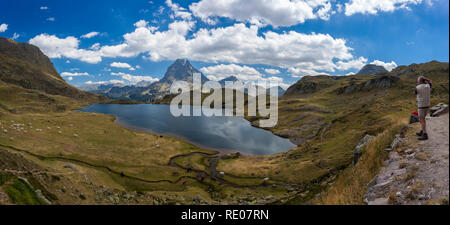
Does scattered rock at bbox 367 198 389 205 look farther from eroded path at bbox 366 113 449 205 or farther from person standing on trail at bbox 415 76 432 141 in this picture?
A: person standing on trail at bbox 415 76 432 141

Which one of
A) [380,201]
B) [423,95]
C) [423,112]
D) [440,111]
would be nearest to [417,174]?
[380,201]

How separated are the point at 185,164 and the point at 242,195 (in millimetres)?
31509

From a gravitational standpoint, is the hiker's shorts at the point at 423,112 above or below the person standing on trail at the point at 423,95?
below

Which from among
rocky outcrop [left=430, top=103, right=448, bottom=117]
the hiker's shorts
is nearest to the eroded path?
rocky outcrop [left=430, top=103, right=448, bottom=117]

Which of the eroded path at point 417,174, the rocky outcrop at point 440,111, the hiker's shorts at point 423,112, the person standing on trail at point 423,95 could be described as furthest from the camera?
the rocky outcrop at point 440,111

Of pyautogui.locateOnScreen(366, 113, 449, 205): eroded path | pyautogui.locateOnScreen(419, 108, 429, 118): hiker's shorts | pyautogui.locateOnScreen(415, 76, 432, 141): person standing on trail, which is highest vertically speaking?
pyautogui.locateOnScreen(415, 76, 432, 141): person standing on trail

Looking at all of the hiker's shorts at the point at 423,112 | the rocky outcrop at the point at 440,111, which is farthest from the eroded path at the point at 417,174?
the hiker's shorts at the point at 423,112

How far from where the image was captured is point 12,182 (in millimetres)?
18703

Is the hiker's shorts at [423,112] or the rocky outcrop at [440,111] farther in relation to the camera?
the rocky outcrop at [440,111]

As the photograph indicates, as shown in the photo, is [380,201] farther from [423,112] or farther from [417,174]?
[423,112]

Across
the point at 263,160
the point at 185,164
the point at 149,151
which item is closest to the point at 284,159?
the point at 263,160

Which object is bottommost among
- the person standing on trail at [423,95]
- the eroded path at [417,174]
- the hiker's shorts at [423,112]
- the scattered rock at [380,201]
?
the scattered rock at [380,201]

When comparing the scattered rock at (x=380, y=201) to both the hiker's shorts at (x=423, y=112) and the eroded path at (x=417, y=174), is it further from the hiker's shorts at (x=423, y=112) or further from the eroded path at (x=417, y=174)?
the hiker's shorts at (x=423, y=112)
